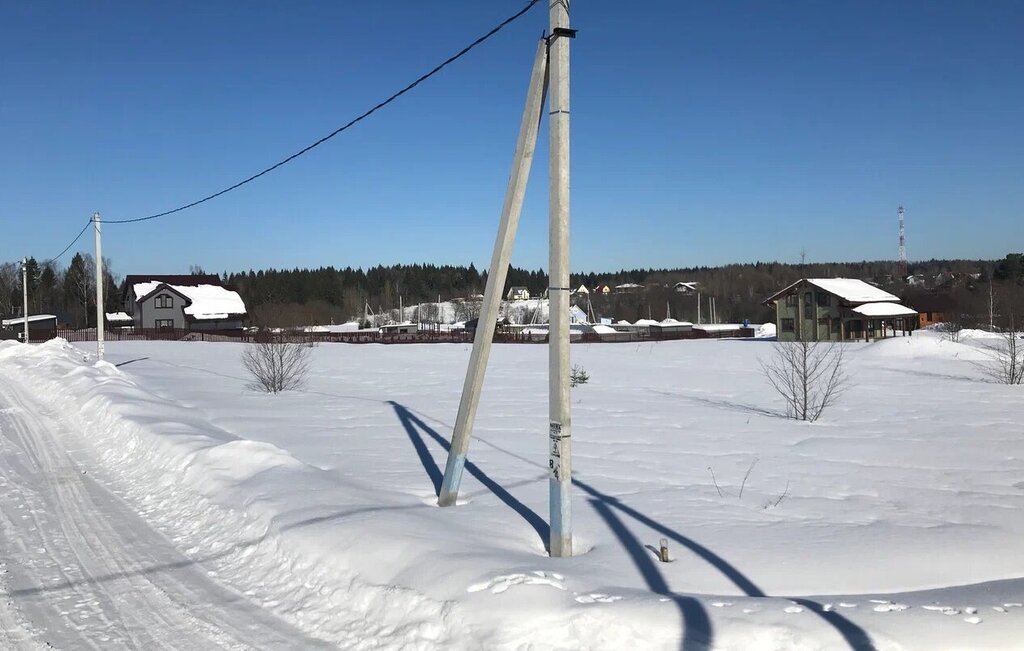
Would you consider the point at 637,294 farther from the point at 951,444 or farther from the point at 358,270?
the point at 951,444

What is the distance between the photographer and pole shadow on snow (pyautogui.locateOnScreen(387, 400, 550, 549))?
27.0 ft

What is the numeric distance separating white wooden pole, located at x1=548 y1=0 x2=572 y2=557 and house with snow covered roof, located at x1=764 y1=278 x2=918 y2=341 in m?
56.1

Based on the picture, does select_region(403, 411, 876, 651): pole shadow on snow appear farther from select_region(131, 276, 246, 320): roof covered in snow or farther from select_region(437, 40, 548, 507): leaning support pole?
select_region(131, 276, 246, 320): roof covered in snow

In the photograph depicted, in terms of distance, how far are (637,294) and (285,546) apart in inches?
6018

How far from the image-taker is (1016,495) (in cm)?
1082

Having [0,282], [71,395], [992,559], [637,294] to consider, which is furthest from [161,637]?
[637,294]

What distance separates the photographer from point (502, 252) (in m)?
7.91

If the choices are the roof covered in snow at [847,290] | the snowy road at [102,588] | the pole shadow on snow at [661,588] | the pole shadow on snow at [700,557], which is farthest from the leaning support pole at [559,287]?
the roof covered in snow at [847,290]

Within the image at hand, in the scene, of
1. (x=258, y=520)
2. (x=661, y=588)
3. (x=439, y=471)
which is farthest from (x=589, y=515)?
(x=258, y=520)

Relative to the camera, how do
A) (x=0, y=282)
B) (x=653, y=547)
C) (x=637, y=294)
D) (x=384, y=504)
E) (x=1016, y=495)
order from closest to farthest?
(x=653, y=547), (x=384, y=504), (x=1016, y=495), (x=0, y=282), (x=637, y=294)

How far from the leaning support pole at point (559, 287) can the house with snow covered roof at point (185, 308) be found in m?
68.5

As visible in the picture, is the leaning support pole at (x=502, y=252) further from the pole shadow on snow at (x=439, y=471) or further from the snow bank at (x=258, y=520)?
the snow bank at (x=258, y=520)

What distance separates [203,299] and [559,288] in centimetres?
7234

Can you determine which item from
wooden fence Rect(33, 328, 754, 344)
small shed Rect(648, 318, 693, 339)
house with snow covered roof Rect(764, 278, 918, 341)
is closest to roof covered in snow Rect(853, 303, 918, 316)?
house with snow covered roof Rect(764, 278, 918, 341)
